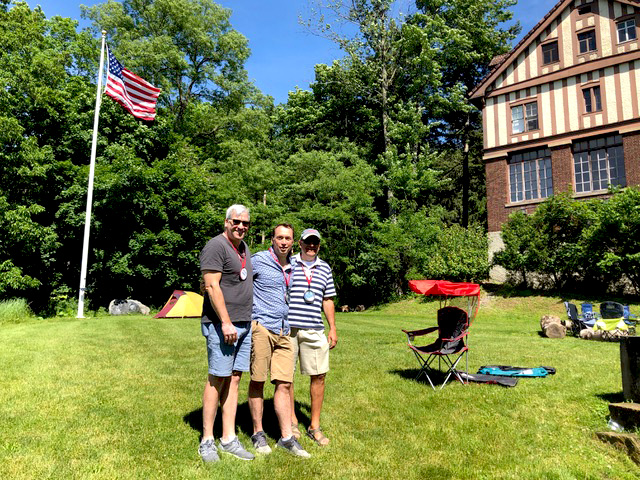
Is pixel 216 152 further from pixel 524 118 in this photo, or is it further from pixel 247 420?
pixel 247 420

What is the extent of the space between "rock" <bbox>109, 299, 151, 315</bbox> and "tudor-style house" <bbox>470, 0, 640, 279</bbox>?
1773 cm


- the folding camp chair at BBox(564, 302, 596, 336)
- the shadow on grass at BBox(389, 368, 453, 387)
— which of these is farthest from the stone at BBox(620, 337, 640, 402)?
the folding camp chair at BBox(564, 302, 596, 336)

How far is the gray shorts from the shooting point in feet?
12.9

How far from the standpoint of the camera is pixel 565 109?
2348 cm

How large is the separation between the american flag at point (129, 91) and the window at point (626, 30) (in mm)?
21316

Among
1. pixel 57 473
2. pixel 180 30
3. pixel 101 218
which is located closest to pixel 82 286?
pixel 101 218

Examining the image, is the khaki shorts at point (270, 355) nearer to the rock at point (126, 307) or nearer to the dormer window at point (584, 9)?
the rock at point (126, 307)

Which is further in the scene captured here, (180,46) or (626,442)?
(180,46)

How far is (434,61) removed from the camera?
30.3 m

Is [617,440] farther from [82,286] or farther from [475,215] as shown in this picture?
[475,215]

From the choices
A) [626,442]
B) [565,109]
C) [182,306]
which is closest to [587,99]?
[565,109]

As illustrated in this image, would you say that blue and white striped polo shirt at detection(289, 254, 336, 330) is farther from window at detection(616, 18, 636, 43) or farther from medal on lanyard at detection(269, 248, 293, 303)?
window at detection(616, 18, 636, 43)

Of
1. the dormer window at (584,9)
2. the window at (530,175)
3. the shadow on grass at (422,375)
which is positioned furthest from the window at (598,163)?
the shadow on grass at (422,375)

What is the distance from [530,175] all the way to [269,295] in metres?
23.6
